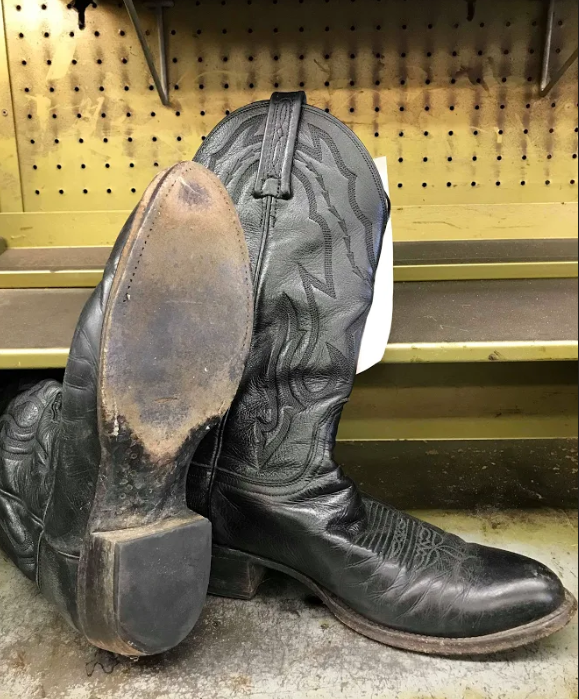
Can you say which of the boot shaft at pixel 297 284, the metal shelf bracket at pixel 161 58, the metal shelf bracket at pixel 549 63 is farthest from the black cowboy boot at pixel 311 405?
the metal shelf bracket at pixel 549 63

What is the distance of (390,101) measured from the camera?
1218 millimetres

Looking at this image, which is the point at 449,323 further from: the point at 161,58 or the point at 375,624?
the point at 161,58

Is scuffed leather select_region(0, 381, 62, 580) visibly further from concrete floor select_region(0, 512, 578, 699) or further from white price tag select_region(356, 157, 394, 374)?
white price tag select_region(356, 157, 394, 374)

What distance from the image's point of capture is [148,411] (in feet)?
1.90

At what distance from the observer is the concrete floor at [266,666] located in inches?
27.9

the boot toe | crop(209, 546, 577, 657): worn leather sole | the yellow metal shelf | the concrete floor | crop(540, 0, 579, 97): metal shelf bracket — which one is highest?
crop(540, 0, 579, 97): metal shelf bracket

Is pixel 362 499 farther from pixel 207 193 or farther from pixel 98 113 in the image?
pixel 98 113

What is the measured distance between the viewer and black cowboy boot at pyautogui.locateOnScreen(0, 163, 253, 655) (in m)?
0.57

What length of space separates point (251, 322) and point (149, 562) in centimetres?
28

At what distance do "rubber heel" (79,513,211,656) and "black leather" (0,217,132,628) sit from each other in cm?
4

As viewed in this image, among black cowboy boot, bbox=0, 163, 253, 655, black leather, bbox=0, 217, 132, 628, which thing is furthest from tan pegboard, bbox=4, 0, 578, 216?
black cowboy boot, bbox=0, 163, 253, 655

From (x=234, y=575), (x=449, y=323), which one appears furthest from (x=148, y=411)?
(x=449, y=323)

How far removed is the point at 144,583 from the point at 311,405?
305mm

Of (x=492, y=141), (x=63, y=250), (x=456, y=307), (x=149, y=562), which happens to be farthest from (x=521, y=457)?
(x=63, y=250)
